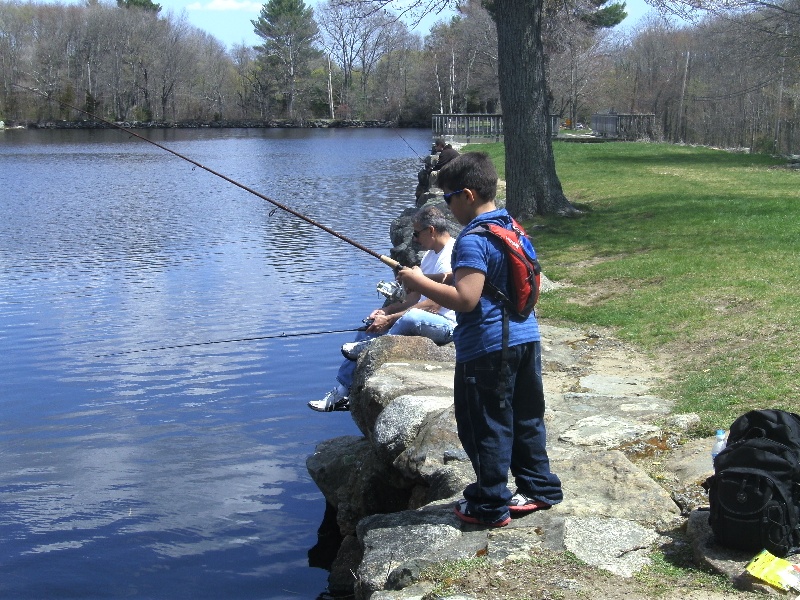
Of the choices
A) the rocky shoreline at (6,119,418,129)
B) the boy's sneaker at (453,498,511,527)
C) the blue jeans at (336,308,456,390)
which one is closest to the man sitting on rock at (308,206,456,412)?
the blue jeans at (336,308,456,390)

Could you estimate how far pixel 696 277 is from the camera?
9797 millimetres

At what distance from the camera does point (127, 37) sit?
262ft

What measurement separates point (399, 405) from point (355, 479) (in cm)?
73

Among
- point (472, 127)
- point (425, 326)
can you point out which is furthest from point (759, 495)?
point (472, 127)

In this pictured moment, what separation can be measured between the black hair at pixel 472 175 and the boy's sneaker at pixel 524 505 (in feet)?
4.28

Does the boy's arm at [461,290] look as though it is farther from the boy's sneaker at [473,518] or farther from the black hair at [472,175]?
the boy's sneaker at [473,518]


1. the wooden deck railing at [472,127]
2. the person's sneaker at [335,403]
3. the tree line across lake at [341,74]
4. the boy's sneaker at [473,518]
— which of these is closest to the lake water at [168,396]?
the person's sneaker at [335,403]

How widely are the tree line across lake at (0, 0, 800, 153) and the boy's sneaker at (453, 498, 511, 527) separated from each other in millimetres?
22337

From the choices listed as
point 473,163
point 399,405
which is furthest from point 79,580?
point 473,163

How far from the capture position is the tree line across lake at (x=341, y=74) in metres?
36.5

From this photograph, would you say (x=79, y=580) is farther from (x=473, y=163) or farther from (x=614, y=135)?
(x=614, y=135)

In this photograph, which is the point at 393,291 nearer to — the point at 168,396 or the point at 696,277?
the point at 168,396

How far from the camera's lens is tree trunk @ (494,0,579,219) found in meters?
14.9

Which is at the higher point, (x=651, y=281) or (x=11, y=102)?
(x=11, y=102)
